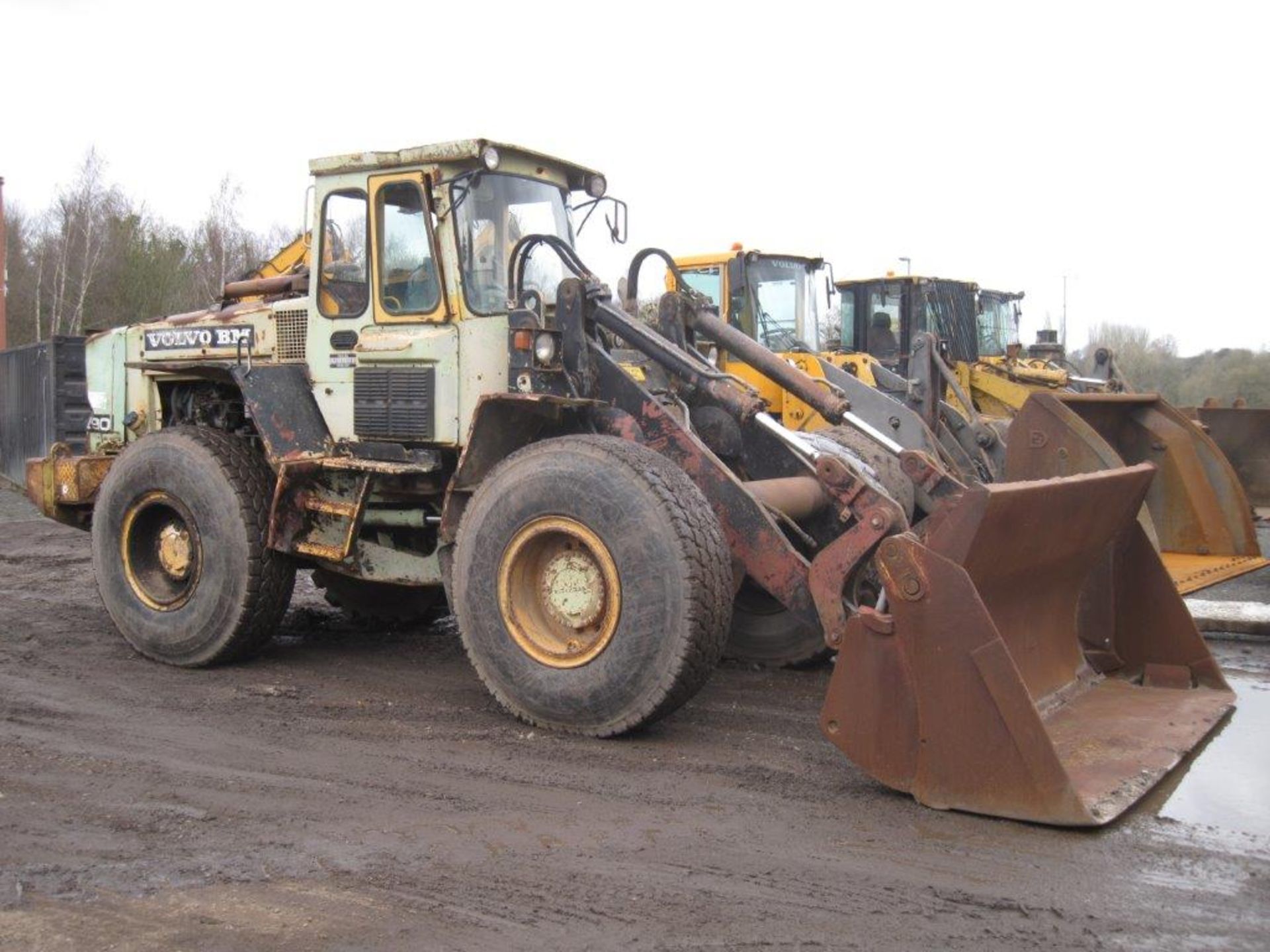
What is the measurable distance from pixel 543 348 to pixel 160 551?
2.76 m

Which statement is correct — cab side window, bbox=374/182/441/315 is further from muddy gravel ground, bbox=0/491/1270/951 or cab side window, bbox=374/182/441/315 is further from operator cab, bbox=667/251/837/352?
operator cab, bbox=667/251/837/352

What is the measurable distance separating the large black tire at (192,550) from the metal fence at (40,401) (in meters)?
9.77

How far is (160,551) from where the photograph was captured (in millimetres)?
7176

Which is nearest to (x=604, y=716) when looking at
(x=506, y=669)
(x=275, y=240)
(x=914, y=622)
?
(x=506, y=669)

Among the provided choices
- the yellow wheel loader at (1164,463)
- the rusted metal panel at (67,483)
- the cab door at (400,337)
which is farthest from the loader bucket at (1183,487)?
the rusted metal panel at (67,483)

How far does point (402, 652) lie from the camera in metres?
7.52

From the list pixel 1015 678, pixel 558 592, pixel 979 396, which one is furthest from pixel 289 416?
pixel 979 396

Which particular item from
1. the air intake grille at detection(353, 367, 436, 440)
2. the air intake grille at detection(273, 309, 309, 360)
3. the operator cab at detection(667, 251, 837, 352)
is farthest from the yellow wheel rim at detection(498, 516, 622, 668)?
the operator cab at detection(667, 251, 837, 352)

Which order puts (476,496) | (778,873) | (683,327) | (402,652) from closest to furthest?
(778,873), (476,496), (683,327), (402,652)

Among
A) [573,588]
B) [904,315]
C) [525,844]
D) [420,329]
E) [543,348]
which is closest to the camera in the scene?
[525,844]

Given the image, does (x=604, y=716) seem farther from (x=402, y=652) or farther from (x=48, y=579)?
(x=48, y=579)

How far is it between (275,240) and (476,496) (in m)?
35.1

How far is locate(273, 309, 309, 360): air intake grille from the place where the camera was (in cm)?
684

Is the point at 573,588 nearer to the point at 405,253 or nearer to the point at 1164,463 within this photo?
the point at 405,253
